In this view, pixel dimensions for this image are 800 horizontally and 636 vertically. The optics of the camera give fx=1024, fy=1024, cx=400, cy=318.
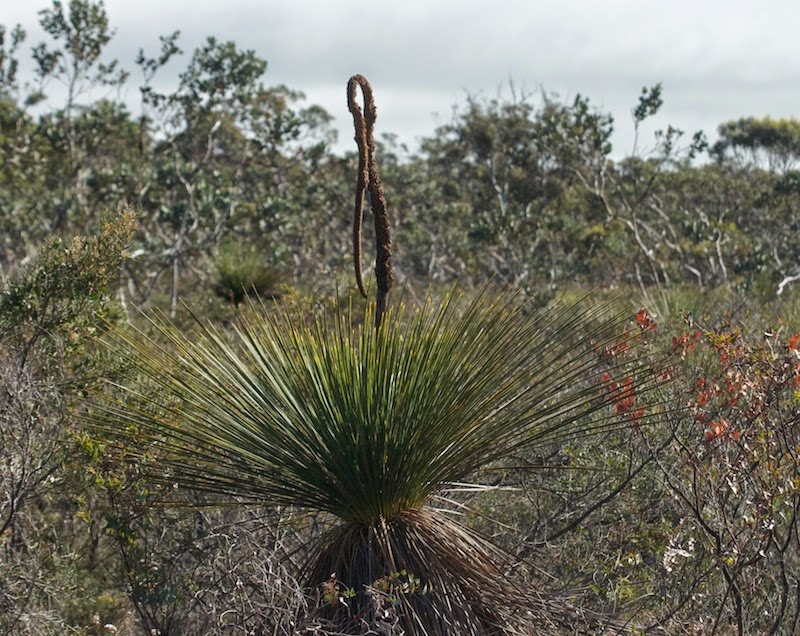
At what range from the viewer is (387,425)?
A: 436cm

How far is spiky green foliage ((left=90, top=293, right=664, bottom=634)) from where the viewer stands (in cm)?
436

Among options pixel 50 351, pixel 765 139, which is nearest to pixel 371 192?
pixel 50 351

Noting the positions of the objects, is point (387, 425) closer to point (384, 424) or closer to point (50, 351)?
point (384, 424)

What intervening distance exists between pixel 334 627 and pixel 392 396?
0.98 metres

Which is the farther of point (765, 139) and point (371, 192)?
point (765, 139)

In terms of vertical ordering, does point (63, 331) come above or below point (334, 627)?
above

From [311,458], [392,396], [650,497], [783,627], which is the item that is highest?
[392,396]

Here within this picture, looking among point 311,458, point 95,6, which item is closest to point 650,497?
point 311,458

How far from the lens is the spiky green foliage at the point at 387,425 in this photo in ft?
14.3

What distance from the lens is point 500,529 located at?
666cm

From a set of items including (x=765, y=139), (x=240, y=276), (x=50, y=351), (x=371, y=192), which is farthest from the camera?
(x=765, y=139)

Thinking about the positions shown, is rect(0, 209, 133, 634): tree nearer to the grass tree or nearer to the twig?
the grass tree

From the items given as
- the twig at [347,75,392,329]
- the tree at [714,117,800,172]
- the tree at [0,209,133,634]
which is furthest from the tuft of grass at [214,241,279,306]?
the tree at [714,117,800,172]

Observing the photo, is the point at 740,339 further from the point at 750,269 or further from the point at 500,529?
the point at 750,269
